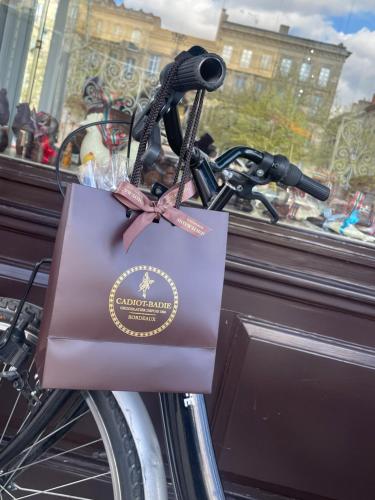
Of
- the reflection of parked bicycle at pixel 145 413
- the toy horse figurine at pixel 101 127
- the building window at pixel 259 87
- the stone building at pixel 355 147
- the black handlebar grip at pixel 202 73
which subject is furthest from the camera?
the building window at pixel 259 87

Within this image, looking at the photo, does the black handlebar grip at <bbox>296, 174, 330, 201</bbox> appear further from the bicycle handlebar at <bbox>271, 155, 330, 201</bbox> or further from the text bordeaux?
the text bordeaux

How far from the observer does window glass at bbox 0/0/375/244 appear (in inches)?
74.4

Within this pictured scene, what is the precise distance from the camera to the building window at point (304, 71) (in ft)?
7.09

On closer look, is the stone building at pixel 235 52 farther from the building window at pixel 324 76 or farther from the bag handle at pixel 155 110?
the bag handle at pixel 155 110

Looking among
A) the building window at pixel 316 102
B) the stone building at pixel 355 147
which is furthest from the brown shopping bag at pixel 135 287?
the building window at pixel 316 102

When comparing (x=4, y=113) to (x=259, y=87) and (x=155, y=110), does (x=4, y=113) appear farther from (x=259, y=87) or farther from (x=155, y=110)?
(x=155, y=110)

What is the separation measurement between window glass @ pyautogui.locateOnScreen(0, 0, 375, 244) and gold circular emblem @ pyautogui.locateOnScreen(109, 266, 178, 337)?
3.30ft

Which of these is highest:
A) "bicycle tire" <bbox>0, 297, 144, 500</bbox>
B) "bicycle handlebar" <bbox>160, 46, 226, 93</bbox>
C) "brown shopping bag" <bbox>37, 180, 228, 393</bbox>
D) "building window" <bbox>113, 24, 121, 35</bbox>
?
"building window" <bbox>113, 24, 121, 35</bbox>

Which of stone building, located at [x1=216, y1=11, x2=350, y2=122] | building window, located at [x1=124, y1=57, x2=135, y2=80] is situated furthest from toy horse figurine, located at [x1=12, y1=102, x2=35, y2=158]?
stone building, located at [x1=216, y1=11, x2=350, y2=122]

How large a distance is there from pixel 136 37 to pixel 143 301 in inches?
66.7

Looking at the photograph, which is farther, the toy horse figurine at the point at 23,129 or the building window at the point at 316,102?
the building window at the point at 316,102

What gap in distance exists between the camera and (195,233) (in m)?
0.84

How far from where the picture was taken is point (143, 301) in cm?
85

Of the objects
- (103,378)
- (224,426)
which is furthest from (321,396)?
(103,378)
